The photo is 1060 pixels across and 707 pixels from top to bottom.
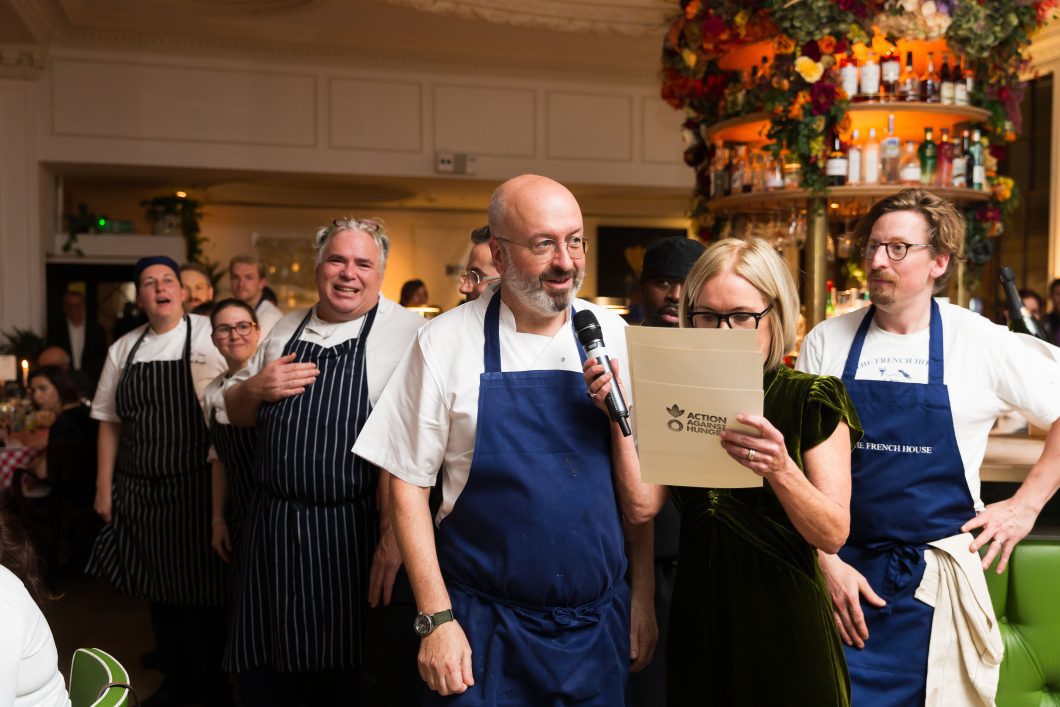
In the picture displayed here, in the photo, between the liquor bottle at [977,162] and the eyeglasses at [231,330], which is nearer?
the eyeglasses at [231,330]

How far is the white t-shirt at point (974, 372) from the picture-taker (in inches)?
88.6

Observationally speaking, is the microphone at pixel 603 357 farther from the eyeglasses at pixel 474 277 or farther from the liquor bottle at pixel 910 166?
the liquor bottle at pixel 910 166

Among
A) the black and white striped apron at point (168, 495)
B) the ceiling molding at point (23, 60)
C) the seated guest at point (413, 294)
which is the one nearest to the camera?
the black and white striped apron at point (168, 495)

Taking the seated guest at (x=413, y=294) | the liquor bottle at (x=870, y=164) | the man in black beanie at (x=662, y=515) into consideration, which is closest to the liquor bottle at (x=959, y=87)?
the liquor bottle at (x=870, y=164)

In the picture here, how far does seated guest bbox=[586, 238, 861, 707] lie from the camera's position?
175 centimetres

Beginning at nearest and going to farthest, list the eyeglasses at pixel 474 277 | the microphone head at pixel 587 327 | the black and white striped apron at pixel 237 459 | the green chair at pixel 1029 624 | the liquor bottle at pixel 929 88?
the microphone head at pixel 587 327
the green chair at pixel 1029 624
the eyeglasses at pixel 474 277
the black and white striped apron at pixel 237 459
the liquor bottle at pixel 929 88

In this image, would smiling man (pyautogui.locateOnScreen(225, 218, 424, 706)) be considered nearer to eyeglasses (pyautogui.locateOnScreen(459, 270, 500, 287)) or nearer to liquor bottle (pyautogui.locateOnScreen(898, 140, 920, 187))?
eyeglasses (pyautogui.locateOnScreen(459, 270, 500, 287))

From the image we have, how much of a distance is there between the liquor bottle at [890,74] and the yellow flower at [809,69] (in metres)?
0.35

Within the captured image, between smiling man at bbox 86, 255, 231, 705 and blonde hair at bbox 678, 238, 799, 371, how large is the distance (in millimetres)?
2426

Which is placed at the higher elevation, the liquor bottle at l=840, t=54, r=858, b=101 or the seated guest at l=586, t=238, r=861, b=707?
the liquor bottle at l=840, t=54, r=858, b=101

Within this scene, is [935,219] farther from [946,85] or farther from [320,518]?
[946,85]

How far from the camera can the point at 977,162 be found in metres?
4.21

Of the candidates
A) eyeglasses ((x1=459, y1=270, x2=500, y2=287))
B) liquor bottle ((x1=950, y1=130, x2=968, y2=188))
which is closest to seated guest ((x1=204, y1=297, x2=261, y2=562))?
eyeglasses ((x1=459, y1=270, x2=500, y2=287))

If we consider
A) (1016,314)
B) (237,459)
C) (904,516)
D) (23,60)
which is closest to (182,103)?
Answer: (23,60)
